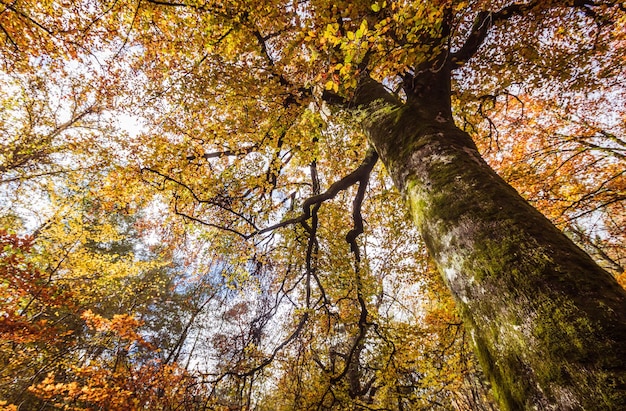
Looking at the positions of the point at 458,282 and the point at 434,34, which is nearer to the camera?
the point at 458,282

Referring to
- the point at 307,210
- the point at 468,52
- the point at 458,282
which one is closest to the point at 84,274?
the point at 307,210

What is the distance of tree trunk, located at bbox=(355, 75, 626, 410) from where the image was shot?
85cm

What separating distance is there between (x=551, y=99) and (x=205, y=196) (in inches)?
426

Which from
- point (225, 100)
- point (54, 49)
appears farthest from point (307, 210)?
Answer: point (54, 49)

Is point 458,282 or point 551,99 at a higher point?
point 551,99

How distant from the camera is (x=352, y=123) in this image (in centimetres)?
560

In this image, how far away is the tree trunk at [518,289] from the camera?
85 centimetres

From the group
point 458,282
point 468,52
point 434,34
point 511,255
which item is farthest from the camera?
point 468,52

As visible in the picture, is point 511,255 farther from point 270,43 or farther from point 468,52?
point 270,43

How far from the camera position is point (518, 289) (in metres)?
1.12

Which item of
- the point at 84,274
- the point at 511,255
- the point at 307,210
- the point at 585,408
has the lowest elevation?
the point at 585,408

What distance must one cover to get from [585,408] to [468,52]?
415 cm

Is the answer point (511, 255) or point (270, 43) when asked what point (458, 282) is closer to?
point (511, 255)

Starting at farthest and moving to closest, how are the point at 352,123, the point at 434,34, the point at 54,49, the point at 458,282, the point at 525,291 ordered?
the point at 54,49 < the point at 352,123 < the point at 434,34 < the point at 458,282 < the point at 525,291
